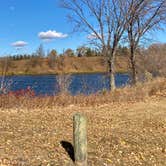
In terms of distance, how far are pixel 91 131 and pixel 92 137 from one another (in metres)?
0.48

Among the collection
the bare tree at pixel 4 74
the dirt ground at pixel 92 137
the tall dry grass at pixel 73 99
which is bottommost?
the dirt ground at pixel 92 137

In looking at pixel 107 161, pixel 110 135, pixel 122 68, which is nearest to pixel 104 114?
pixel 110 135

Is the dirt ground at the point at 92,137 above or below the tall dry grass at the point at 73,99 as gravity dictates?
below

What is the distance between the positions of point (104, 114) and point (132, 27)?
952 centimetres

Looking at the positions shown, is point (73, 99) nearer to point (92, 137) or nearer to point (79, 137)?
point (92, 137)

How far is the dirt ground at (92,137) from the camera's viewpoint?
6.03 meters

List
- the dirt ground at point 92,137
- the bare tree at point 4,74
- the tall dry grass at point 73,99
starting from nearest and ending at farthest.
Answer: the dirt ground at point 92,137, the tall dry grass at point 73,99, the bare tree at point 4,74

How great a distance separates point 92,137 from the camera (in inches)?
286

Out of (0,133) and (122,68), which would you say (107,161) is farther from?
(122,68)

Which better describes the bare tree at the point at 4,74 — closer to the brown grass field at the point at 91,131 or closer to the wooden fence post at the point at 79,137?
the brown grass field at the point at 91,131

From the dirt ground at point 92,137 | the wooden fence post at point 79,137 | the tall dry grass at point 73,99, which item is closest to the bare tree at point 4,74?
the tall dry grass at point 73,99

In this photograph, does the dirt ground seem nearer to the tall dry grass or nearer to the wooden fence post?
the wooden fence post

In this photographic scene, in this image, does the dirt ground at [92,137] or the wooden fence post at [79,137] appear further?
the dirt ground at [92,137]

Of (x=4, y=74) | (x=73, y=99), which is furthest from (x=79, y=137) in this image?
(x=4, y=74)
